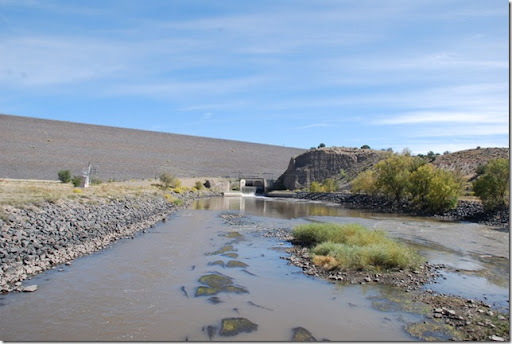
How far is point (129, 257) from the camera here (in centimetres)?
1627

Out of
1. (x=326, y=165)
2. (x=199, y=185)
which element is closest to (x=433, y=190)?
(x=199, y=185)

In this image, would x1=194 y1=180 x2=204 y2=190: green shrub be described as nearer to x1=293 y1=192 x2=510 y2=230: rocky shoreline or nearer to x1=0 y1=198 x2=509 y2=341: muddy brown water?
x1=293 y1=192 x2=510 y2=230: rocky shoreline

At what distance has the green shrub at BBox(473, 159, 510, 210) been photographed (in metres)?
32.6

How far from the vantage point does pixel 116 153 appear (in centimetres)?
9119

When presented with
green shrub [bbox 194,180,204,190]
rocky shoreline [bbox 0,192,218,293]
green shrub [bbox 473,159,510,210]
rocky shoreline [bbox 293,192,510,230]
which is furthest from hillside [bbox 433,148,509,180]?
rocky shoreline [bbox 0,192,218,293]

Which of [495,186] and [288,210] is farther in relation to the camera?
[288,210]

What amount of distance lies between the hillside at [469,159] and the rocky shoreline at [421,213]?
54.8 feet

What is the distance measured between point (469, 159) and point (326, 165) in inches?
1274

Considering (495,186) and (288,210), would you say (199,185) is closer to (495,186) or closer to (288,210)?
(288,210)

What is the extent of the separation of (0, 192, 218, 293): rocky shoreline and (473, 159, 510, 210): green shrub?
2705cm

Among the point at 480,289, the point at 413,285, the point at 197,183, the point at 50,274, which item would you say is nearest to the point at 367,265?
the point at 413,285

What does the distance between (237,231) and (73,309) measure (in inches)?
610

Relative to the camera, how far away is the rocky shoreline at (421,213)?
32.2m

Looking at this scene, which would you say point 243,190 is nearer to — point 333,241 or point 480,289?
point 333,241
